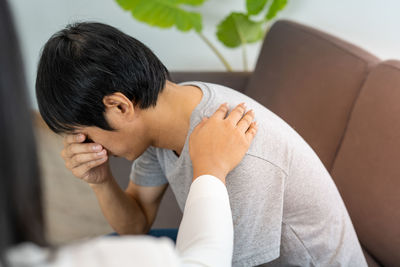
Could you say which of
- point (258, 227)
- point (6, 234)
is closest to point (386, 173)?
point (258, 227)

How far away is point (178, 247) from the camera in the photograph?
2.68 ft

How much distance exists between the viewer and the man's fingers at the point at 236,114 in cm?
94

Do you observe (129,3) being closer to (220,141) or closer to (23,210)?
(220,141)

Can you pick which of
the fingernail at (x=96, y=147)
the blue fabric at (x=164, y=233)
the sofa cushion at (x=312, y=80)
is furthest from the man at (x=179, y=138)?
the sofa cushion at (x=312, y=80)

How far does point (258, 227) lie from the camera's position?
0.97 metres

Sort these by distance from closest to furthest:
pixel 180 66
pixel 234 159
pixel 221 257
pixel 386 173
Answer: pixel 221 257 < pixel 234 159 < pixel 386 173 < pixel 180 66

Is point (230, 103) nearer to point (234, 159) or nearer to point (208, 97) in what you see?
point (208, 97)

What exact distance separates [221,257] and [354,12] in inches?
64.5

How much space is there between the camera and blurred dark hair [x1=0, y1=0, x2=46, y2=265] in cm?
48

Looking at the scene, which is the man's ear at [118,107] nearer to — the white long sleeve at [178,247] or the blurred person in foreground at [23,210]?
the white long sleeve at [178,247]

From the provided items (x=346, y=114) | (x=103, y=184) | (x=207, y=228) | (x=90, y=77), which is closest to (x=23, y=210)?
(x=207, y=228)

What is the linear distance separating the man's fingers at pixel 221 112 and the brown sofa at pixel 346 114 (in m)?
0.50

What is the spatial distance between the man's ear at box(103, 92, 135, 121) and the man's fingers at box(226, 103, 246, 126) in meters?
0.21

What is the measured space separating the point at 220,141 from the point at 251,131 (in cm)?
7
